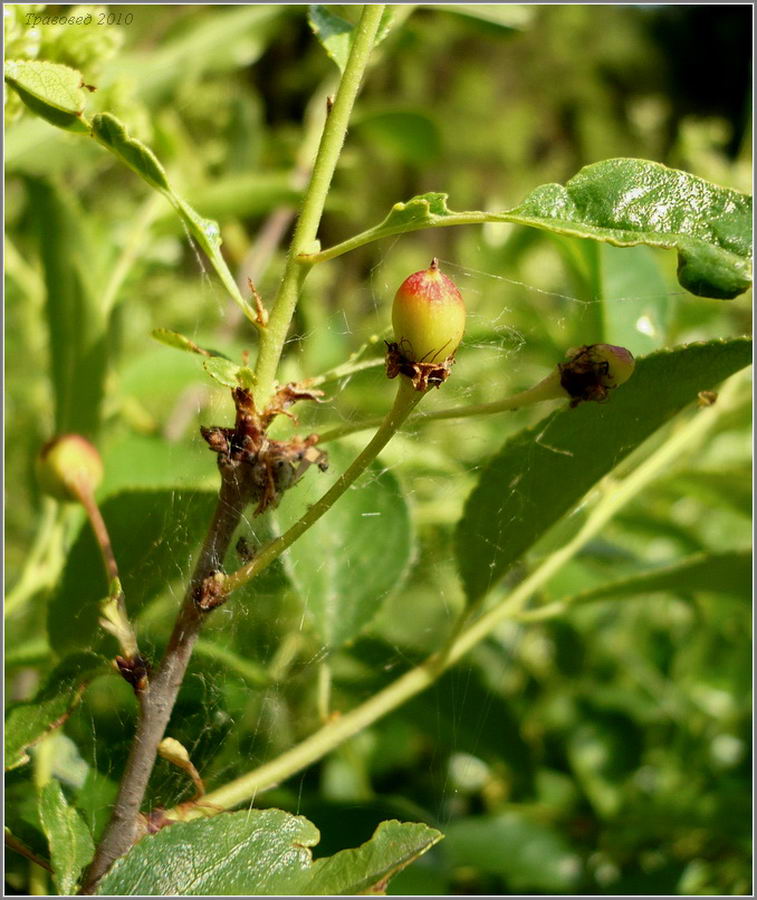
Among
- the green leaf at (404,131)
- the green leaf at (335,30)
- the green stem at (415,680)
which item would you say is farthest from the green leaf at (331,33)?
the green leaf at (404,131)

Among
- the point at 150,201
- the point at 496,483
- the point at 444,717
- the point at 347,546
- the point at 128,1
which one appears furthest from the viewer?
the point at 128,1

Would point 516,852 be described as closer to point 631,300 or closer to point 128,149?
point 631,300

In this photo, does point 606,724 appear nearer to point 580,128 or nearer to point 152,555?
point 152,555

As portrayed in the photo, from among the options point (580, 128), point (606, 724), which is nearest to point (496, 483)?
point (606, 724)

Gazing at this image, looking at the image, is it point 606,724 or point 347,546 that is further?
point 606,724

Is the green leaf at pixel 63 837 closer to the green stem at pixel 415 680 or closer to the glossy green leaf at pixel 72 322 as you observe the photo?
the green stem at pixel 415 680

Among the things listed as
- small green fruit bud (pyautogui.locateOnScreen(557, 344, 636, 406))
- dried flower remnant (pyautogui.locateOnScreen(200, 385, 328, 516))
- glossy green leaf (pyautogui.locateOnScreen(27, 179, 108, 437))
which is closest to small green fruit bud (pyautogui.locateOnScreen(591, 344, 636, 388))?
small green fruit bud (pyautogui.locateOnScreen(557, 344, 636, 406))
